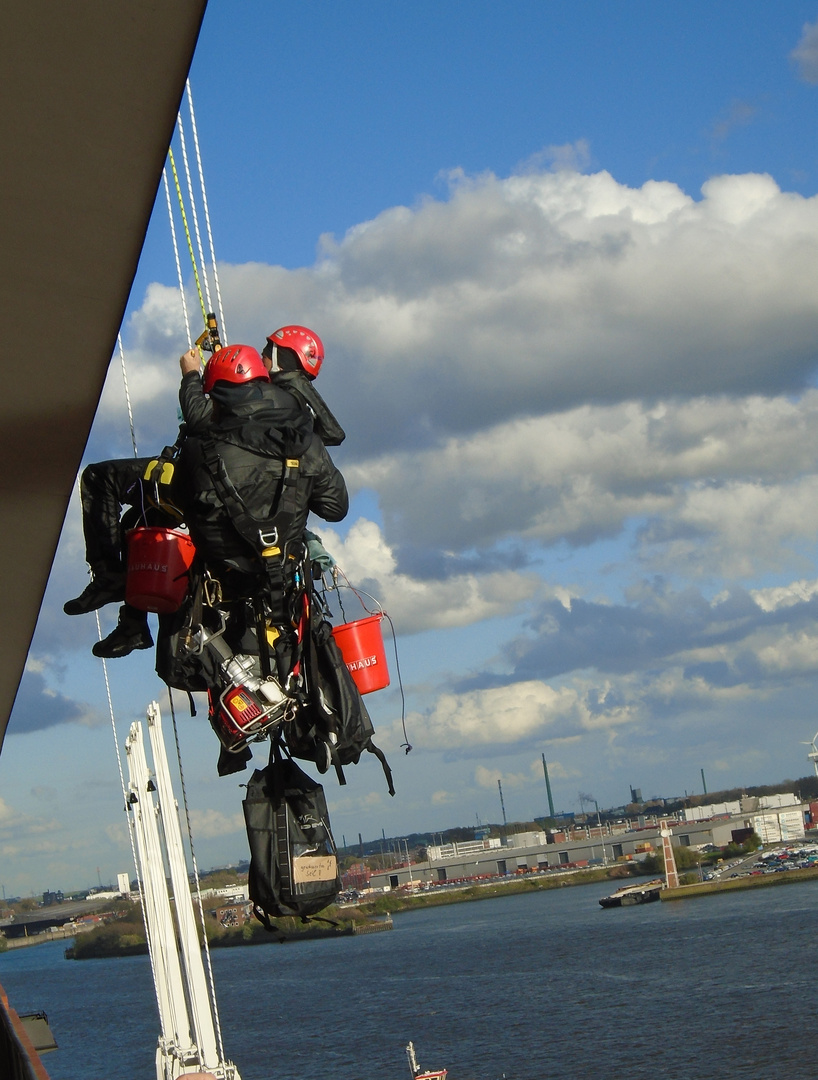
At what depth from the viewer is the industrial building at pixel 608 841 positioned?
321ft

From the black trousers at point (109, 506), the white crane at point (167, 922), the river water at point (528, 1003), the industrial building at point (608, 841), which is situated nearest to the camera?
the black trousers at point (109, 506)

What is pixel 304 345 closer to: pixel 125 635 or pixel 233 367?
pixel 233 367

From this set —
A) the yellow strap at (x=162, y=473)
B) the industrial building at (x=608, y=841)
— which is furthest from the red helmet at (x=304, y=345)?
the industrial building at (x=608, y=841)

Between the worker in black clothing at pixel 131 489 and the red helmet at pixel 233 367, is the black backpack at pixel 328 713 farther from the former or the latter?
the red helmet at pixel 233 367

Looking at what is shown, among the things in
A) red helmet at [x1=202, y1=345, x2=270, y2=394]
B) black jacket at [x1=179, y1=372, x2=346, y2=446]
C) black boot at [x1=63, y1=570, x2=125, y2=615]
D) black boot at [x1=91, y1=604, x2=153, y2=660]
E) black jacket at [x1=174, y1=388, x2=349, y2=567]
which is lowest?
black boot at [x1=91, y1=604, x2=153, y2=660]

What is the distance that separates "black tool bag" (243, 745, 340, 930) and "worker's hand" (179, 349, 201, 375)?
1.11 meters

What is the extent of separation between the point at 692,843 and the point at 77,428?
104 metres

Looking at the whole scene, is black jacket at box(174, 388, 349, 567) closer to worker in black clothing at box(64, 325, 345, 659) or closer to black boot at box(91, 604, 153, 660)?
worker in black clothing at box(64, 325, 345, 659)

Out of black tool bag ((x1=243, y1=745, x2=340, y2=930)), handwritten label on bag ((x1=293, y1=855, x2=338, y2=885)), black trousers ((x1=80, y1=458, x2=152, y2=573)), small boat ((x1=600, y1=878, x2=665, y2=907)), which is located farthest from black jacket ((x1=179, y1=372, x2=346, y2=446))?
small boat ((x1=600, y1=878, x2=665, y2=907))

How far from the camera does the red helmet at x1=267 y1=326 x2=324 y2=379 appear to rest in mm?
3070

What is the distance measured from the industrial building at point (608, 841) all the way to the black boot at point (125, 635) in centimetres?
8900

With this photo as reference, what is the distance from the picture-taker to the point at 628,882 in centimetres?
9675

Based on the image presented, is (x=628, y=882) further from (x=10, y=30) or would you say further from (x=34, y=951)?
(x=10, y=30)

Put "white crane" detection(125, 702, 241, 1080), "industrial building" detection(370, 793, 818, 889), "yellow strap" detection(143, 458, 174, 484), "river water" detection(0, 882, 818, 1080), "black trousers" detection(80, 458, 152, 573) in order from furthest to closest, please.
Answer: "industrial building" detection(370, 793, 818, 889), "river water" detection(0, 882, 818, 1080), "white crane" detection(125, 702, 241, 1080), "black trousers" detection(80, 458, 152, 573), "yellow strap" detection(143, 458, 174, 484)
